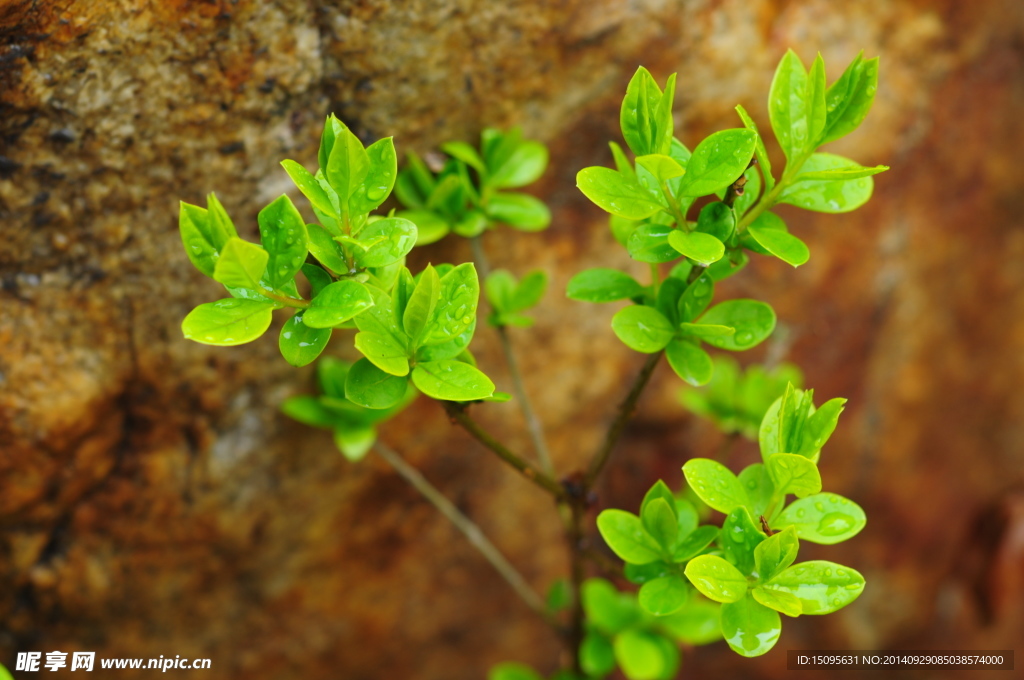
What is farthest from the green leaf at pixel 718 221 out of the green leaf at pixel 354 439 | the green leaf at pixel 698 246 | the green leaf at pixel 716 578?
the green leaf at pixel 354 439

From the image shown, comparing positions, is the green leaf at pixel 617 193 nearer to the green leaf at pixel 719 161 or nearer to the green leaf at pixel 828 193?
the green leaf at pixel 719 161

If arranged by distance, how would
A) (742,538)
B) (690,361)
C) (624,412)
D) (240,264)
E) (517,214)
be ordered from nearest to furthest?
1. (240,264)
2. (742,538)
3. (690,361)
4. (624,412)
5. (517,214)

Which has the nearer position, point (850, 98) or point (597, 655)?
point (850, 98)

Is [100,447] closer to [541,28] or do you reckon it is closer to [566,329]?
[566,329]

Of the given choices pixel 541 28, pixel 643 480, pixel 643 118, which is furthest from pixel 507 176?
pixel 643 480

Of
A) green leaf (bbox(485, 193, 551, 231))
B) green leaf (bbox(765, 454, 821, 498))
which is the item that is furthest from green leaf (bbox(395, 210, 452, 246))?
green leaf (bbox(765, 454, 821, 498))

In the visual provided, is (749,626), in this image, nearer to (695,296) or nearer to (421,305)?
(695,296)

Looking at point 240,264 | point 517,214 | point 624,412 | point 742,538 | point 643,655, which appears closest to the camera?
point 240,264

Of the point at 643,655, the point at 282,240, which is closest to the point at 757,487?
the point at 643,655
